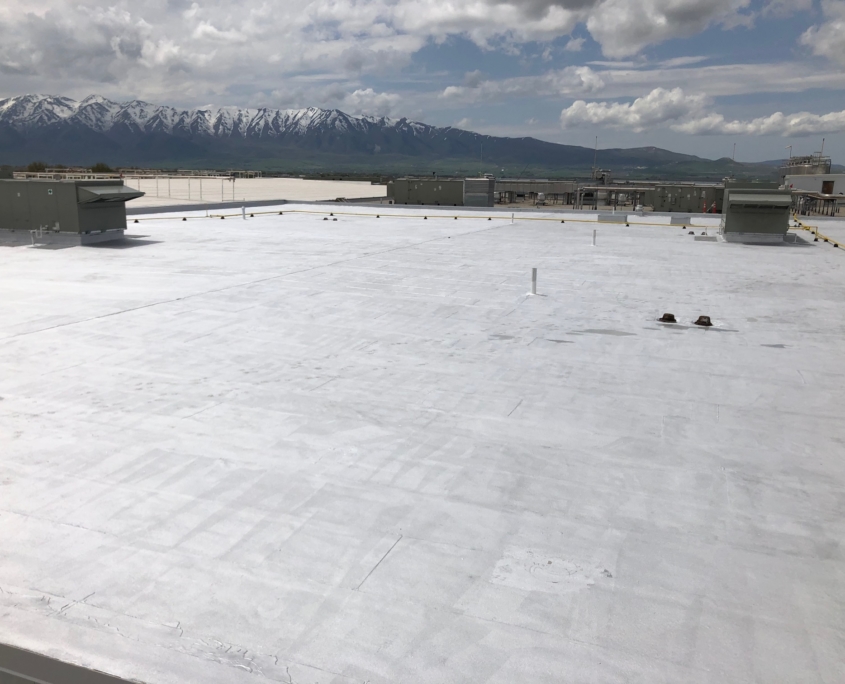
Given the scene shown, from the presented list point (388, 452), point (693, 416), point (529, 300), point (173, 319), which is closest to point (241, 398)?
point (388, 452)

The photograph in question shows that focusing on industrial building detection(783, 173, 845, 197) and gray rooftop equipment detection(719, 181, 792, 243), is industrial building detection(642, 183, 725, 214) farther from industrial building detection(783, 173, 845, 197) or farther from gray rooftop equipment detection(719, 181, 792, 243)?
industrial building detection(783, 173, 845, 197)

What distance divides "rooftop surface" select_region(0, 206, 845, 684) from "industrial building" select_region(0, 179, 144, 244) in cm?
1092

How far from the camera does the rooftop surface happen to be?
5.11 metres

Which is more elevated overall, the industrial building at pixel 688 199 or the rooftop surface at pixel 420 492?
the industrial building at pixel 688 199

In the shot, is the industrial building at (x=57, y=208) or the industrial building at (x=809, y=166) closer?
the industrial building at (x=57, y=208)

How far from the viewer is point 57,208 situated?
26.6 meters

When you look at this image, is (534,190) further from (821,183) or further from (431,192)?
(431,192)

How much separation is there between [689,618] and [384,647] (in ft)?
7.83

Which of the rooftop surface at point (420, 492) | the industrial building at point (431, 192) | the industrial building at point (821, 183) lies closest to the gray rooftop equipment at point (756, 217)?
the rooftop surface at point (420, 492)

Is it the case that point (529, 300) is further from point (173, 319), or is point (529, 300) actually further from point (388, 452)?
point (388, 452)

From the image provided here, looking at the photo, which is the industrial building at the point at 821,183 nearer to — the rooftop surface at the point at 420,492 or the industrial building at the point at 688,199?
the industrial building at the point at 688,199

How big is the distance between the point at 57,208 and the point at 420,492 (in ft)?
80.8

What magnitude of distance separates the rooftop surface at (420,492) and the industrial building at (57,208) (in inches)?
430

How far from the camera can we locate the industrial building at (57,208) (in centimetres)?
2630
